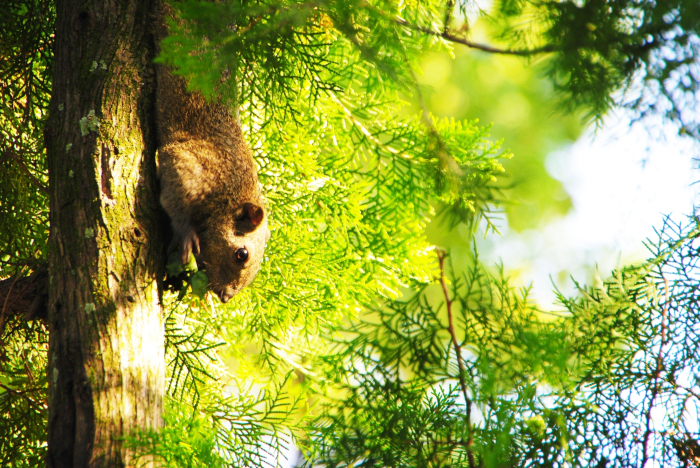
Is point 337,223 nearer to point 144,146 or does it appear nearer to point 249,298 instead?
point 249,298

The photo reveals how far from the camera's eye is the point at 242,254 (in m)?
2.02

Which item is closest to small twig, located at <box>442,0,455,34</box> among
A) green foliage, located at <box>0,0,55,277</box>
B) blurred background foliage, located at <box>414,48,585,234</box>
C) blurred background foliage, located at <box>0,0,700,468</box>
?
blurred background foliage, located at <box>0,0,700,468</box>

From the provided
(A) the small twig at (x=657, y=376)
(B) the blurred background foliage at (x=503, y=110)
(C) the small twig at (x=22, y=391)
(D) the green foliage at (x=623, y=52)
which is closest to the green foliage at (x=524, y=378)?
(A) the small twig at (x=657, y=376)

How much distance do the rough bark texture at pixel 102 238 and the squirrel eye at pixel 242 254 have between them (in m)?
0.36

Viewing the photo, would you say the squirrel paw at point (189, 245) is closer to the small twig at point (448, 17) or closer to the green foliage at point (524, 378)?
the green foliage at point (524, 378)

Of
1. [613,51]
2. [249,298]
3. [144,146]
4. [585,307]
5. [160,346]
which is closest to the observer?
[613,51]

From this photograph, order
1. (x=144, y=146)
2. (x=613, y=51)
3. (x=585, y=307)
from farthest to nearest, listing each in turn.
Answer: (x=144, y=146)
(x=585, y=307)
(x=613, y=51)

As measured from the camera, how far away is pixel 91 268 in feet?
5.05

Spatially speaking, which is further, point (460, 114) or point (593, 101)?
point (460, 114)

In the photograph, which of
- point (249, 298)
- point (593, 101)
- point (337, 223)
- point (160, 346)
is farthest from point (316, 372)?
point (593, 101)

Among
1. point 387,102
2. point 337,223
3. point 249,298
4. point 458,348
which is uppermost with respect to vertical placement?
point 387,102

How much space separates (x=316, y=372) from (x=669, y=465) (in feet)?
5.94

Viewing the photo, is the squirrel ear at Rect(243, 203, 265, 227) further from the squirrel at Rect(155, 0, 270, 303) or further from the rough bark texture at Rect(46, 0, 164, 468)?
the rough bark texture at Rect(46, 0, 164, 468)

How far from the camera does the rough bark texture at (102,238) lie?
1.44 m
